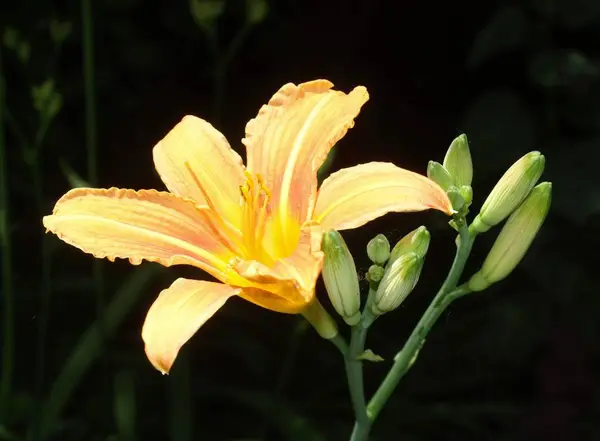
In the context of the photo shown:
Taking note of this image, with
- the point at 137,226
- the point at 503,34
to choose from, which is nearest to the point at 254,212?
the point at 137,226

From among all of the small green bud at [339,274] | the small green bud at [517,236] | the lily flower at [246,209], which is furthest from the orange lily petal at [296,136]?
the small green bud at [517,236]

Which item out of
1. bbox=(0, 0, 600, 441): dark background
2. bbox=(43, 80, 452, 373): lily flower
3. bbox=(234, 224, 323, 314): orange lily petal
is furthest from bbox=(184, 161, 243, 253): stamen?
bbox=(0, 0, 600, 441): dark background

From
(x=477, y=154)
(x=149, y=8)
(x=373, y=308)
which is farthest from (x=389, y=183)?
(x=149, y=8)

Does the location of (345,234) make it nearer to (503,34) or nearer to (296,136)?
(503,34)

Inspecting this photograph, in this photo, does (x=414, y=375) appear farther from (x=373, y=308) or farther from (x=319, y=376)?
(x=373, y=308)

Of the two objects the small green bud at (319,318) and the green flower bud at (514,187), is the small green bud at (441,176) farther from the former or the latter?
the small green bud at (319,318)

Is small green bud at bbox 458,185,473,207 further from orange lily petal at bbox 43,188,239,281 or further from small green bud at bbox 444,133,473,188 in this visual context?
orange lily petal at bbox 43,188,239,281
